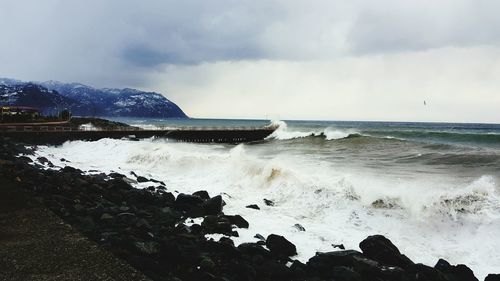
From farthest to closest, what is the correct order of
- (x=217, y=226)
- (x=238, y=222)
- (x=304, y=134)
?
(x=304, y=134) < (x=238, y=222) < (x=217, y=226)

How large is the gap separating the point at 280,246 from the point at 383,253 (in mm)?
1767

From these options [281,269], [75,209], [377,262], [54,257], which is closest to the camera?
[54,257]

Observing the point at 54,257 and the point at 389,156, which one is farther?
the point at 389,156

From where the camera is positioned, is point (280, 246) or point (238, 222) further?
point (238, 222)

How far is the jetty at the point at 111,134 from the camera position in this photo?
111ft

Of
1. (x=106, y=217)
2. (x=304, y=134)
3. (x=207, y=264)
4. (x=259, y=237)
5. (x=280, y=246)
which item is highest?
(x=304, y=134)

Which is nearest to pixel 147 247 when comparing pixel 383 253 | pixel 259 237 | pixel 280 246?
pixel 280 246

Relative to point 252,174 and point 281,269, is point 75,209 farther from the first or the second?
point 252,174

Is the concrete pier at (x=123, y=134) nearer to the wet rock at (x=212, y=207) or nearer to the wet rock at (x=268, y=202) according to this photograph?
the wet rock at (x=268, y=202)

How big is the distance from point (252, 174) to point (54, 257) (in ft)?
35.4

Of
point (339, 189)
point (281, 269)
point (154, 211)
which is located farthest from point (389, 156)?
point (281, 269)

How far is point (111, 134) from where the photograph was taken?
3812 centimetres

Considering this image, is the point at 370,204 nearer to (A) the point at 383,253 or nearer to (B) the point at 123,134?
(A) the point at 383,253

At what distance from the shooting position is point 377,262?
649 centimetres
